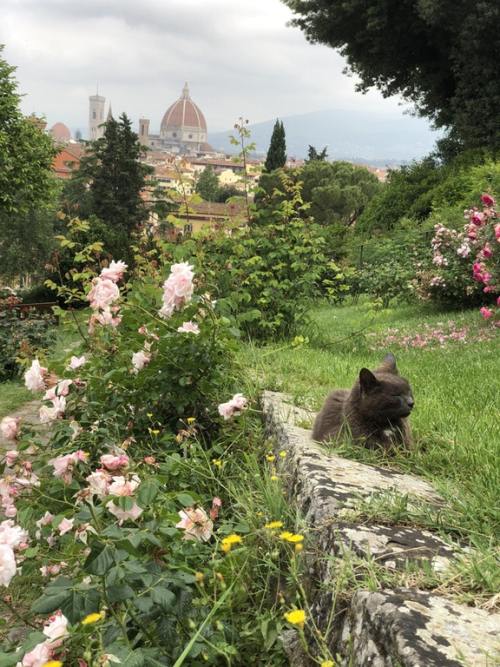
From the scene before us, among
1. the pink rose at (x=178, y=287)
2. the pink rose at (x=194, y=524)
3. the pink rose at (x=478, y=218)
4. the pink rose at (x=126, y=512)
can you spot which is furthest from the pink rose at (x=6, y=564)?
the pink rose at (x=478, y=218)

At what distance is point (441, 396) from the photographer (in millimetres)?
4234

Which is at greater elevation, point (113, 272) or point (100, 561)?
point (113, 272)

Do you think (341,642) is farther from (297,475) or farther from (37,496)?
(37,496)

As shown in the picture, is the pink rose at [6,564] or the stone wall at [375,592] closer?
the stone wall at [375,592]

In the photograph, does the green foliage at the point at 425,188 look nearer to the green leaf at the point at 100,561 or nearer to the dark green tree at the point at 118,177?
the green leaf at the point at 100,561

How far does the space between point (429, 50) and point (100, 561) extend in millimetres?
24112

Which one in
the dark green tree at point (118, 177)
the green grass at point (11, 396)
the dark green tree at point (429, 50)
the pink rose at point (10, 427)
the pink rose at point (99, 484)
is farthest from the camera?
the dark green tree at point (118, 177)

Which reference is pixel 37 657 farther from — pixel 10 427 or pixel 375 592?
pixel 10 427

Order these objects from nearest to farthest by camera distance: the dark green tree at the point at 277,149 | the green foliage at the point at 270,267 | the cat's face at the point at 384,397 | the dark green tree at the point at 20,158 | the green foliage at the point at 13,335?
1. the cat's face at the point at 384,397
2. the green foliage at the point at 270,267
3. the green foliage at the point at 13,335
4. the dark green tree at the point at 20,158
5. the dark green tree at the point at 277,149

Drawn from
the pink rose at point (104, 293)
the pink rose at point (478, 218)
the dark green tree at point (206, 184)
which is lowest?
the pink rose at point (104, 293)

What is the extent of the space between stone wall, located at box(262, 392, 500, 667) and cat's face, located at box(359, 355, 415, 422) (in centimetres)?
37

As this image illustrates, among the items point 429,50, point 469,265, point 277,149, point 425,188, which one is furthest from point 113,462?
point 277,149

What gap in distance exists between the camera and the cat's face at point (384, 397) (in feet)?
10.4

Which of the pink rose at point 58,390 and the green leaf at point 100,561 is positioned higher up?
the green leaf at point 100,561
